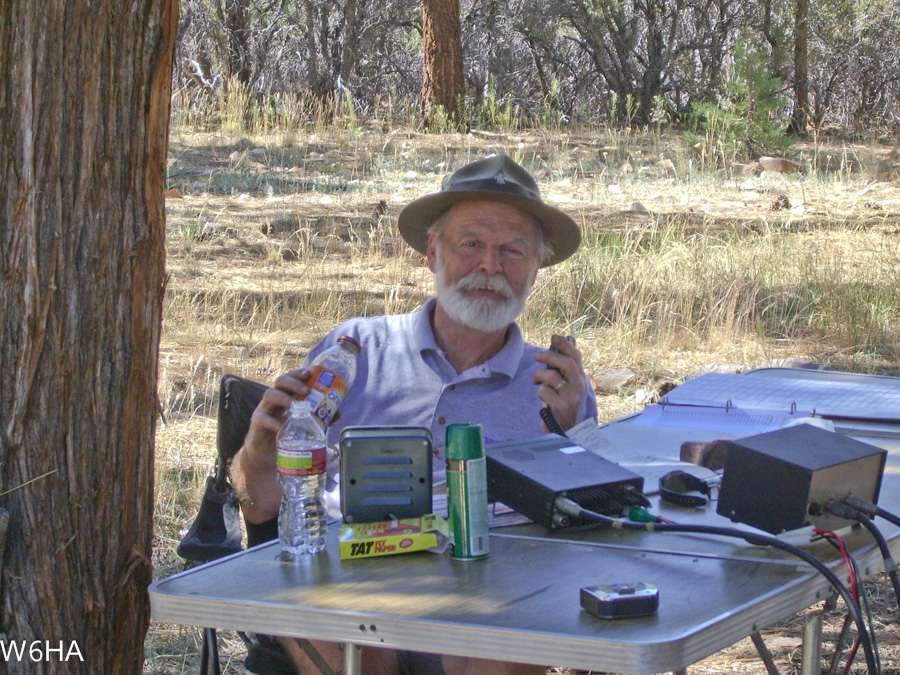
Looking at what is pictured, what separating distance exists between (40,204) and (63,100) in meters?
0.22

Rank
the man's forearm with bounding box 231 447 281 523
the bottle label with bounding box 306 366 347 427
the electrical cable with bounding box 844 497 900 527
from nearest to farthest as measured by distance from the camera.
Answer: the electrical cable with bounding box 844 497 900 527, the bottle label with bounding box 306 366 347 427, the man's forearm with bounding box 231 447 281 523

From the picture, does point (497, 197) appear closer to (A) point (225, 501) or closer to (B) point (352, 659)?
(A) point (225, 501)

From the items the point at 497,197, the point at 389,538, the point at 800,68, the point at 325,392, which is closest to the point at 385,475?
the point at 389,538

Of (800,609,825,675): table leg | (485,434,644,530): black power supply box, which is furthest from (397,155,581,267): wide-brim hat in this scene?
(800,609,825,675): table leg

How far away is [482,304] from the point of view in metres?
2.72

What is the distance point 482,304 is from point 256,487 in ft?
2.61

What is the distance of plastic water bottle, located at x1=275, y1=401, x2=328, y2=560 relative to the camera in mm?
1758

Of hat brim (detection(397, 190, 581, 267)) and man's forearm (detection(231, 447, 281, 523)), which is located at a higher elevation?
hat brim (detection(397, 190, 581, 267))

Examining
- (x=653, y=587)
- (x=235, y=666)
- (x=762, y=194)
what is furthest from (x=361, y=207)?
(x=653, y=587)

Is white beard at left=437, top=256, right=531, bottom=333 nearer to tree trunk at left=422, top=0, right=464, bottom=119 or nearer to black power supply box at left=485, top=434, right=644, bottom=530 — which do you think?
black power supply box at left=485, top=434, right=644, bottom=530

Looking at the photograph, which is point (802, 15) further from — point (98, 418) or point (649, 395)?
point (98, 418)

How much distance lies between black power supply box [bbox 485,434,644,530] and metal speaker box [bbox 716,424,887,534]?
7.6 inches

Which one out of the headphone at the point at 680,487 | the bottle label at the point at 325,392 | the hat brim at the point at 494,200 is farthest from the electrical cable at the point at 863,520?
the hat brim at the point at 494,200

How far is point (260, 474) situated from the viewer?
229cm
